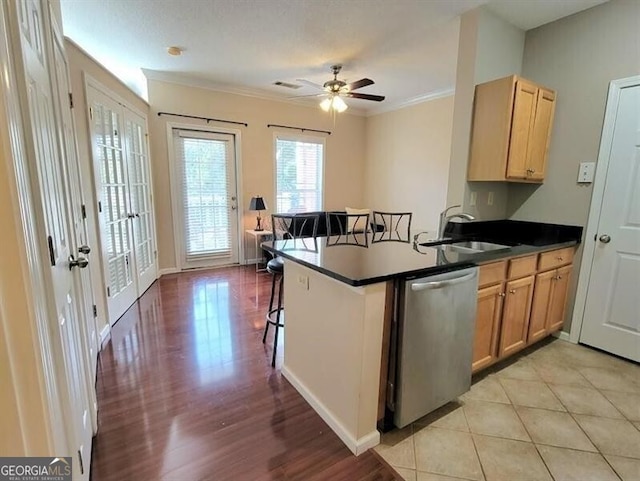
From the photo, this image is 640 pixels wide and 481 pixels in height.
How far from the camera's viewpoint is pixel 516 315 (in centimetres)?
222

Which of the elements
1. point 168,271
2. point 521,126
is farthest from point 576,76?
point 168,271

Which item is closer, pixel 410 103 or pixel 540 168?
pixel 540 168

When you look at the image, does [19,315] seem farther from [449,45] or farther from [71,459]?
[449,45]

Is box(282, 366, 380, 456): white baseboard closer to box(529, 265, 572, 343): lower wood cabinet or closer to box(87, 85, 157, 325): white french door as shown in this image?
box(529, 265, 572, 343): lower wood cabinet

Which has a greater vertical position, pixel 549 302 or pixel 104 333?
pixel 549 302

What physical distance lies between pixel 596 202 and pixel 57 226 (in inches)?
139

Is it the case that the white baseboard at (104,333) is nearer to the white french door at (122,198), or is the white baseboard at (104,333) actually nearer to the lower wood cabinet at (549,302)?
the white french door at (122,198)

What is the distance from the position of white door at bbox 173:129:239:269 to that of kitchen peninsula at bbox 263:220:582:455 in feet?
9.96

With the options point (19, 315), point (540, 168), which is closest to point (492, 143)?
point (540, 168)

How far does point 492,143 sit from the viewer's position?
2.46 m

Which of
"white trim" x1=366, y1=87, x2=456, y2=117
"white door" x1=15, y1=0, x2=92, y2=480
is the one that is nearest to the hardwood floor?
"white door" x1=15, y1=0, x2=92, y2=480

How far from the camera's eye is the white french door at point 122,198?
2730mm

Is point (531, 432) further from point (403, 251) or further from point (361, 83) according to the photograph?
point (361, 83)

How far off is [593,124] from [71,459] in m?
3.79
